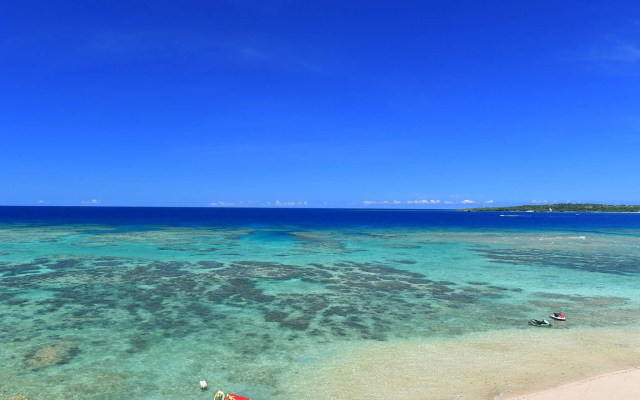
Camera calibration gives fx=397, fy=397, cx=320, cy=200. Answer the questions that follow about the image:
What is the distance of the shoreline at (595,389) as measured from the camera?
384 inches

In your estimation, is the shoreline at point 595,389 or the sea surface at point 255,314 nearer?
the shoreline at point 595,389

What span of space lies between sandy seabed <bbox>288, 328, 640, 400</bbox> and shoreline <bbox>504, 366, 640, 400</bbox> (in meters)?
0.05

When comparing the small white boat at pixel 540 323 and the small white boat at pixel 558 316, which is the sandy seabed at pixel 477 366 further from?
the small white boat at pixel 558 316

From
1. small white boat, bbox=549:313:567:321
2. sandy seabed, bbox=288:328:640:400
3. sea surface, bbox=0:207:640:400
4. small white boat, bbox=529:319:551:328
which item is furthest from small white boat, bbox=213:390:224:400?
Result: small white boat, bbox=549:313:567:321

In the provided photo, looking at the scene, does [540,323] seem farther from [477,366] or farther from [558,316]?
[477,366]

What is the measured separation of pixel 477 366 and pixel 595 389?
9.71 ft

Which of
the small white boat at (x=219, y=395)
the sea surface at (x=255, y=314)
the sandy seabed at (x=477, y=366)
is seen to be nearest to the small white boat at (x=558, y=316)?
the sea surface at (x=255, y=314)

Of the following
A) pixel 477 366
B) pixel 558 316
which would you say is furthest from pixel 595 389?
pixel 558 316

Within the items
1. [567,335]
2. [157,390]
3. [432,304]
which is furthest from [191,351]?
[567,335]

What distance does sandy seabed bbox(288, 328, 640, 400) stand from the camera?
34.3 ft

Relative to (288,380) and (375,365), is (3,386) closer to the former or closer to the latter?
(288,380)

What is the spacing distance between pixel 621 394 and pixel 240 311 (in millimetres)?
13483

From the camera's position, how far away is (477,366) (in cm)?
1202

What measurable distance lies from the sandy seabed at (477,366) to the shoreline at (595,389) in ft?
0.15
